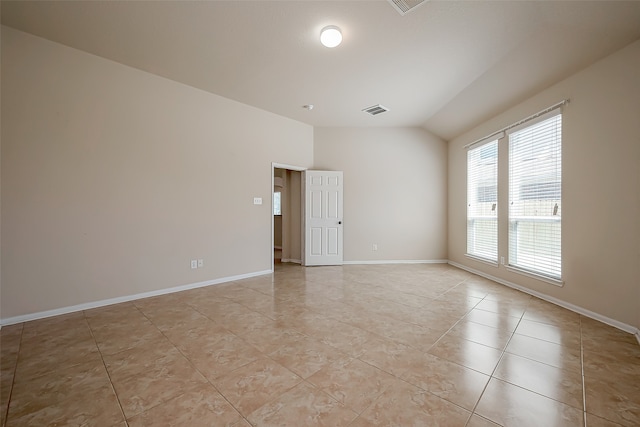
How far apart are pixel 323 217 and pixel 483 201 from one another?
119 inches

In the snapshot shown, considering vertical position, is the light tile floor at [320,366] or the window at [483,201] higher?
the window at [483,201]

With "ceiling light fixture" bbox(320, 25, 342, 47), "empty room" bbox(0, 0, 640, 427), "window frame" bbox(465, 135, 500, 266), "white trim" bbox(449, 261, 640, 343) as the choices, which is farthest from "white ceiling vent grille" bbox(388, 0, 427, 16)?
"white trim" bbox(449, 261, 640, 343)

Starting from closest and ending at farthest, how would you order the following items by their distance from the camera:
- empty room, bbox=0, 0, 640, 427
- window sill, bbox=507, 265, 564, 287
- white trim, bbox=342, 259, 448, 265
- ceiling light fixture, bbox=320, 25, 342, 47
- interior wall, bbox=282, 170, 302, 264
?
empty room, bbox=0, 0, 640, 427 → ceiling light fixture, bbox=320, 25, 342, 47 → window sill, bbox=507, 265, 564, 287 → white trim, bbox=342, 259, 448, 265 → interior wall, bbox=282, 170, 302, 264

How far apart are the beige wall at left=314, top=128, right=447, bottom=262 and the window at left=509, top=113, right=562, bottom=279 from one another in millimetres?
1931

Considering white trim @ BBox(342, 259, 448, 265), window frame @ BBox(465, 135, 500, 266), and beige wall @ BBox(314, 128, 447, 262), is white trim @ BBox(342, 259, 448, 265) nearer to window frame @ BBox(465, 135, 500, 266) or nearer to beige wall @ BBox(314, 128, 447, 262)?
beige wall @ BBox(314, 128, 447, 262)

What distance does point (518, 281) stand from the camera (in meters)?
3.80

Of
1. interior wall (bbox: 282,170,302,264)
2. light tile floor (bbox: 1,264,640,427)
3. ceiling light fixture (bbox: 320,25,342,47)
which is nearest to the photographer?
light tile floor (bbox: 1,264,640,427)

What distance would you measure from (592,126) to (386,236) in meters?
3.63

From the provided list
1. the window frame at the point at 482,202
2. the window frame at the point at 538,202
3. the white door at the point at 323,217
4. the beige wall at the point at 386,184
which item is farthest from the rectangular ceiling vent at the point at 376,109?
the window frame at the point at 538,202

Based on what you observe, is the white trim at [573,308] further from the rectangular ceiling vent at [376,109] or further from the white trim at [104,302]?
the white trim at [104,302]

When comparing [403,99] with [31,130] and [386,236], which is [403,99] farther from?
[31,130]

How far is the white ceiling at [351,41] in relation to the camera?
7.73ft

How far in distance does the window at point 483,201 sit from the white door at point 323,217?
8.41 feet

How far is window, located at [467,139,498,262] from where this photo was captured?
14.4 feet
